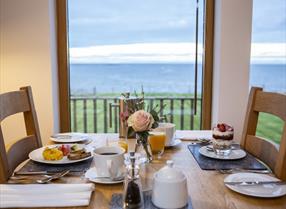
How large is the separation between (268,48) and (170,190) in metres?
2.11

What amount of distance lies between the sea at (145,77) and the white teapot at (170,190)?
1789 mm

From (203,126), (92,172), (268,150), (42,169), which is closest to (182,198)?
(92,172)

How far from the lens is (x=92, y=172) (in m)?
1.28

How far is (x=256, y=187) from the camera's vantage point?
3.76 feet

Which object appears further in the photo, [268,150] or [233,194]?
[268,150]

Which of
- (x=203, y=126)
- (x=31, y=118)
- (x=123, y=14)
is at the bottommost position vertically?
(x=203, y=126)

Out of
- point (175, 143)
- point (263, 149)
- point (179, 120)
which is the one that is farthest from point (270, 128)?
point (175, 143)

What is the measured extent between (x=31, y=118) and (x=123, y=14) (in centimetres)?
130

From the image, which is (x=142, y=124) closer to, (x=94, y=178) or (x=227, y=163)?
(x=94, y=178)

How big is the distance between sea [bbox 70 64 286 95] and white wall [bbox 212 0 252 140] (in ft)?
0.84

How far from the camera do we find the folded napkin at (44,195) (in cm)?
101

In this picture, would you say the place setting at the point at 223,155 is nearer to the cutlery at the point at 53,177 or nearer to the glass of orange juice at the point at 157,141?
the glass of orange juice at the point at 157,141

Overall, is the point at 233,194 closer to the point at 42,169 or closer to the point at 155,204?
the point at 155,204

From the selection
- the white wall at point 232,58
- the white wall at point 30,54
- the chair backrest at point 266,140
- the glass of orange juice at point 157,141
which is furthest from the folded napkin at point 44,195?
the white wall at point 232,58
